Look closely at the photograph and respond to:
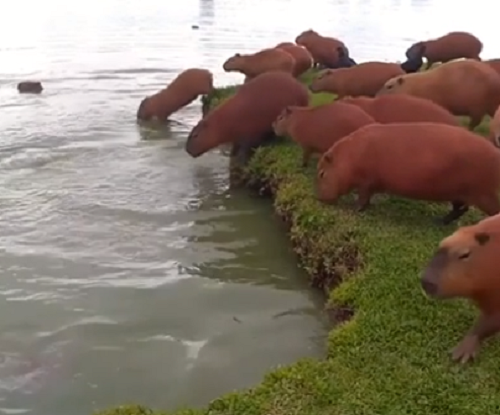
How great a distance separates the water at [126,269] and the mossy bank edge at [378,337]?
341 millimetres

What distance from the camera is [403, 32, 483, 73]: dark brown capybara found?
10.8 meters

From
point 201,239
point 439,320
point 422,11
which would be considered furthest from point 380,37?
point 439,320

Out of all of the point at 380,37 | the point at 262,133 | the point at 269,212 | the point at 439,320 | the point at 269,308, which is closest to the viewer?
the point at 439,320

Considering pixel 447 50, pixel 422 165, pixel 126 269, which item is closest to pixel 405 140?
pixel 422 165

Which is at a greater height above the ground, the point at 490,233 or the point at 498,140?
the point at 490,233

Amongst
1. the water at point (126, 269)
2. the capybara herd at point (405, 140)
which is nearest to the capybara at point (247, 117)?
the capybara herd at point (405, 140)

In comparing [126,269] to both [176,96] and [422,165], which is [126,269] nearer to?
[422,165]

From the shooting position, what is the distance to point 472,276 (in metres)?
3.78

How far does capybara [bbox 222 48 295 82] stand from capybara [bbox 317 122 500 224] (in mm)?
4876

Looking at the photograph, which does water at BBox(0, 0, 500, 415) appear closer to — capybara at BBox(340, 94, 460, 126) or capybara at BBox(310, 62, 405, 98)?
capybara at BBox(340, 94, 460, 126)

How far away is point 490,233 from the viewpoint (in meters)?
3.82

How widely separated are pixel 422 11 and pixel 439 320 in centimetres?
3048

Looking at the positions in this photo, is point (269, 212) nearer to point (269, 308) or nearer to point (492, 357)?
point (269, 308)

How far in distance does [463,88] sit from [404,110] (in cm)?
137
